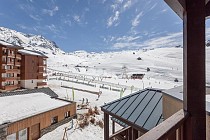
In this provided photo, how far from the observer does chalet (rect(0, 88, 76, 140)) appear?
11547 mm

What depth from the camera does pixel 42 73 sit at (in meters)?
28.1

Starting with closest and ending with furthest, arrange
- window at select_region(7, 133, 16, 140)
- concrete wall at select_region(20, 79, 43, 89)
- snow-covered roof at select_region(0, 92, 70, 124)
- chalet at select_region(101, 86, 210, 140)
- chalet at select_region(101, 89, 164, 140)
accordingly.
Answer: chalet at select_region(101, 86, 210, 140), chalet at select_region(101, 89, 164, 140), window at select_region(7, 133, 16, 140), snow-covered roof at select_region(0, 92, 70, 124), concrete wall at select_region(20, 79, 43, 89)

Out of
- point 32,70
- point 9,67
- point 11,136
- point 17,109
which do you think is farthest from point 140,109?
point 32,70

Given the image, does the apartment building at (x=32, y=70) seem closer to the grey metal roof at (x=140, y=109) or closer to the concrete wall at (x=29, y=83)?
the concrete wall at (x=29, y=83)

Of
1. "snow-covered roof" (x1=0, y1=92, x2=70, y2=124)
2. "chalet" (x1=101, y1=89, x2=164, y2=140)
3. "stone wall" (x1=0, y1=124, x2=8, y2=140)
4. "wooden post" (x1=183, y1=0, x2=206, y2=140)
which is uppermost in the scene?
"wooden post" (x1=183, y1=0, x2=206, y2=140)

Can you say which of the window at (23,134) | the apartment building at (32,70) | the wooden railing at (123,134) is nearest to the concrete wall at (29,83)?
the apartment building at (32,70)

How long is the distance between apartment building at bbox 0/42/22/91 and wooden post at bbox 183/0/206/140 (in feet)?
78.4

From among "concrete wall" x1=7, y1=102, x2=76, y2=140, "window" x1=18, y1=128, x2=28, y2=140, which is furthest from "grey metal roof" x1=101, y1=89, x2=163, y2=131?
"window" x1=18, y1=128, x2=28, y2=140

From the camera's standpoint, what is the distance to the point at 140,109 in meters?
4.84

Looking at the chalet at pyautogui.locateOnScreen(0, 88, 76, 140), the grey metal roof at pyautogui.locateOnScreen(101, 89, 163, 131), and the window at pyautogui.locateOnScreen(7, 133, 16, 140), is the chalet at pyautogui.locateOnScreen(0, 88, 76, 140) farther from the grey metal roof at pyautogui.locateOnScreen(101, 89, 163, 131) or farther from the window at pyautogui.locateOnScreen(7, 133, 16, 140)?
the grey metal roof at pyautogui.locateOnScreen(101, 89, 163, 131)

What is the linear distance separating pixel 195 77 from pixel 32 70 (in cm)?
2768

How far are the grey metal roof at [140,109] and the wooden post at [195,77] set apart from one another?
2.55 m

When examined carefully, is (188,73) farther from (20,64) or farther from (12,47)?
(20,64)

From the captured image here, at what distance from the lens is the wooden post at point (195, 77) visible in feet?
4.68
